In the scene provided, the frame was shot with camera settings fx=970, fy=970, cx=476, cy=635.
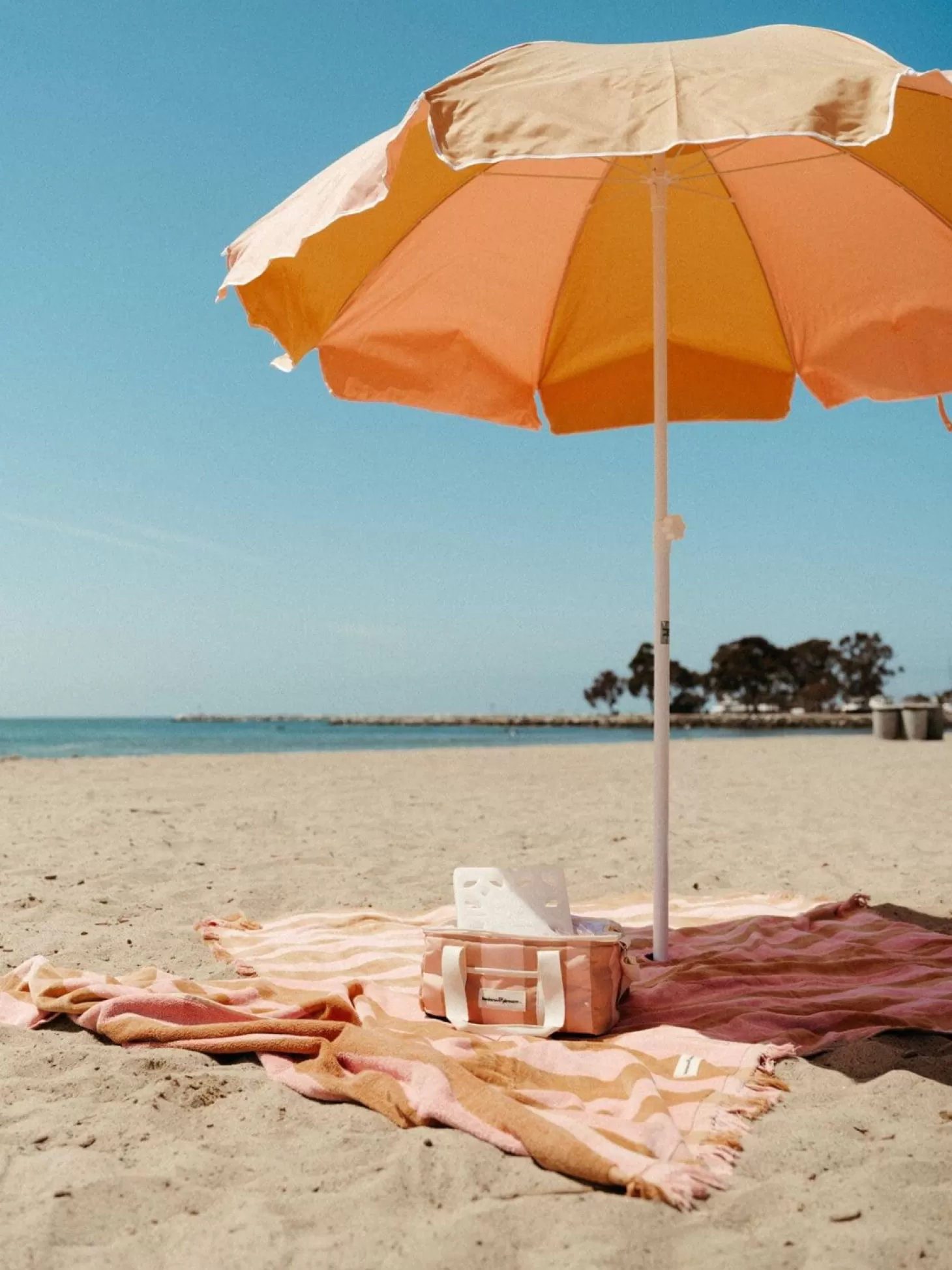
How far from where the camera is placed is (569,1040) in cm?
281

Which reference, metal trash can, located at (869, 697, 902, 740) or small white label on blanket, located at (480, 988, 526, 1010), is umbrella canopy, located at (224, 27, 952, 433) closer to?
small white label on blanket, located at (480, 988, 526, 1010)

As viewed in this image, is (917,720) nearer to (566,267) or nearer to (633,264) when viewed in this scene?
(633,264)

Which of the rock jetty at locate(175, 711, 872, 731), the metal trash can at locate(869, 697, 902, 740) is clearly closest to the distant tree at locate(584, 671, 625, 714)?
the rock jetty at locate(175, 711, 872, 731)

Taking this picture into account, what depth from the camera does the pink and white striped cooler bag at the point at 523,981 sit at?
2818 millimetres

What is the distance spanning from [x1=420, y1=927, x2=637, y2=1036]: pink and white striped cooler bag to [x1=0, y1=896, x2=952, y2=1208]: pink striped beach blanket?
0.07m

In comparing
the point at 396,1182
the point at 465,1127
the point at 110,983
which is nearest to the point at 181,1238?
the point at 396,1182

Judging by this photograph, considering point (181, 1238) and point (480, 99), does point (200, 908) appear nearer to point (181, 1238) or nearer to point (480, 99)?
point (181, 1238)

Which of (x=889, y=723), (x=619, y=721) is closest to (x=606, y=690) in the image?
(x=619, y=721)

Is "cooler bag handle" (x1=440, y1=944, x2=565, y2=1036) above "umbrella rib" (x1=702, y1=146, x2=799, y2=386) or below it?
below

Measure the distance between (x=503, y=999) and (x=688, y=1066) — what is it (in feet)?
1.91

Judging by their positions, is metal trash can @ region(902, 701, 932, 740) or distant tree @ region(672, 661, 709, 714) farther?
distant tree @ region(672, 661, 709, 714)

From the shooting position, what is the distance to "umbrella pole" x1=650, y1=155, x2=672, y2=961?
11.3ft

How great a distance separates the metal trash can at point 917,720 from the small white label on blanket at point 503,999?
17263 millimetres

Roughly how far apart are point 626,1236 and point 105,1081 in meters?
1.42
